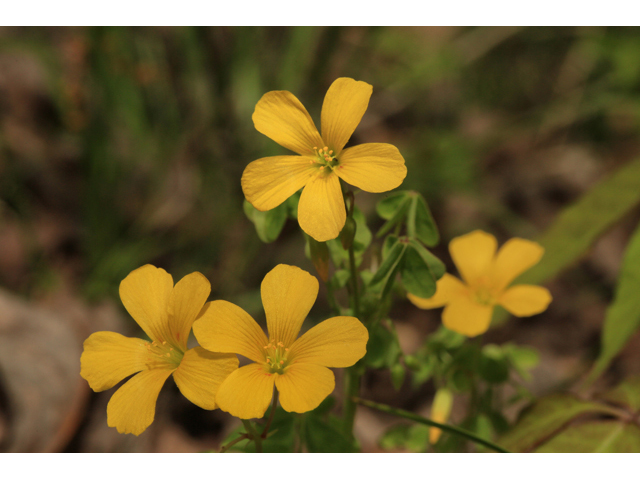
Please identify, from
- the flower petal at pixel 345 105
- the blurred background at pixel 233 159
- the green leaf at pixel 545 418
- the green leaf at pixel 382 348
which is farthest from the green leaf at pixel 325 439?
the blurred background at pixel 233 159

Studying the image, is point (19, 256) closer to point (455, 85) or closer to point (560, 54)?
point (455, 85)

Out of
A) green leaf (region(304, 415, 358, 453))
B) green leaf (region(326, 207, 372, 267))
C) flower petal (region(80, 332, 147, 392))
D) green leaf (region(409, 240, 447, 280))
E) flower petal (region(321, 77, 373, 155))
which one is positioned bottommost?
green leaf (region(304, 415, 358, 453))

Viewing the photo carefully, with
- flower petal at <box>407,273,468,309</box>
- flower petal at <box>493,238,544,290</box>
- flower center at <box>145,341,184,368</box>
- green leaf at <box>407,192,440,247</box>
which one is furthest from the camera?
flower petal at <box>493,238,544,290</box>

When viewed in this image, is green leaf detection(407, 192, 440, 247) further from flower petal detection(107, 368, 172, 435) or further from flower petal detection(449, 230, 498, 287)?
flower petal detection(107, 368, 172, 435)

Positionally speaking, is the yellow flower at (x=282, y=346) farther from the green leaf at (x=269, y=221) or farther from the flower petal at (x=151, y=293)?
the green leaf at (x=269, y=221)

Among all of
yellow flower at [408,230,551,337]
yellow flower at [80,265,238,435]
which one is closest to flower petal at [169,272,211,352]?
yellow flower at [80,265,238,435]

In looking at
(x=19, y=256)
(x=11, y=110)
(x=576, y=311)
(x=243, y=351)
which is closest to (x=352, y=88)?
(x=243, y=351)
